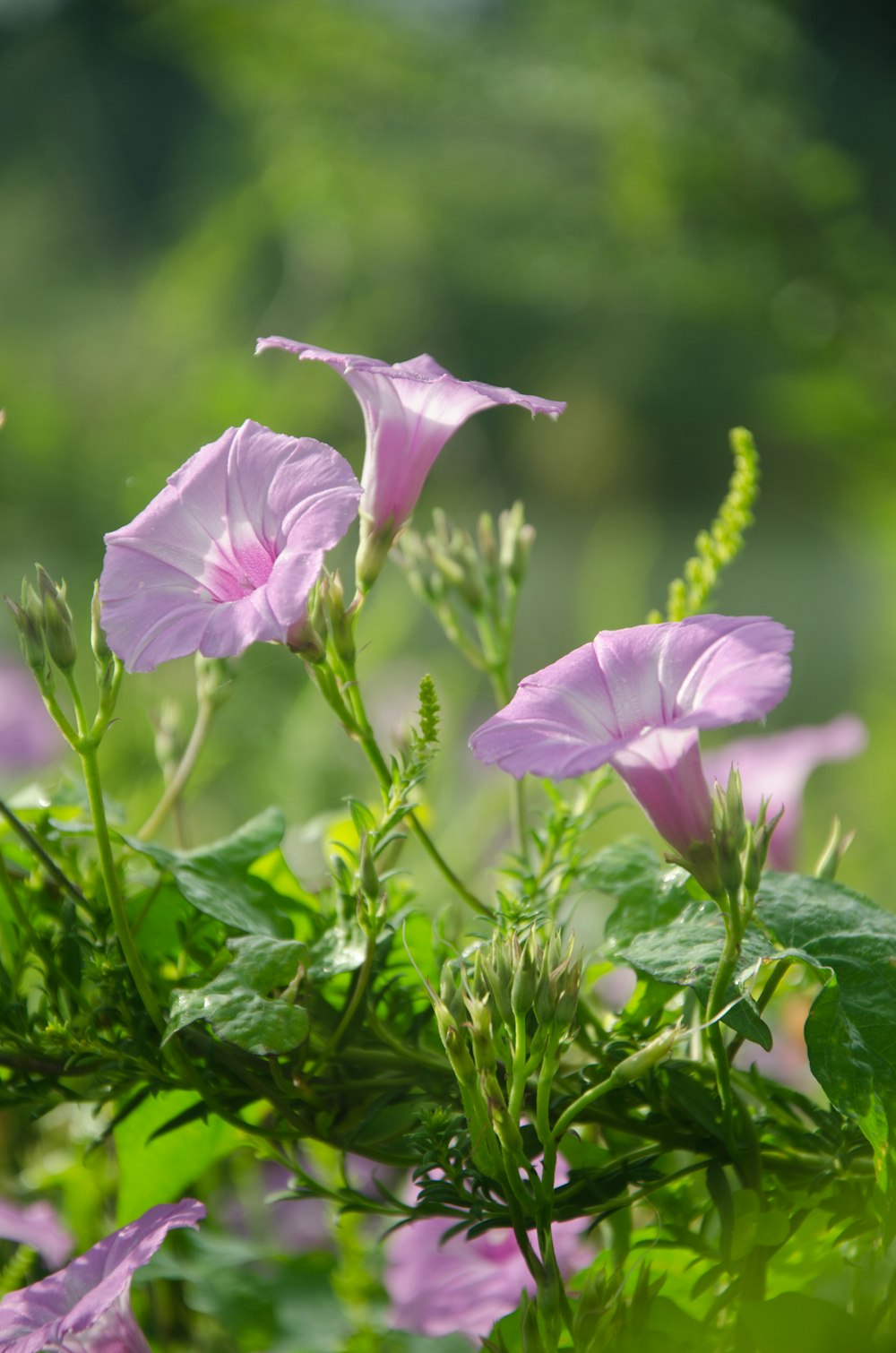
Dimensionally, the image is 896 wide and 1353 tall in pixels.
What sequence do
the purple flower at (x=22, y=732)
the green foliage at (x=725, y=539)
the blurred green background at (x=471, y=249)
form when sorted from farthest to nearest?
1. the blurred green background at (x=471, y=249)
2. the purple flower at (x=22, y=732)
3. the green foliage at (x=725, y=539)

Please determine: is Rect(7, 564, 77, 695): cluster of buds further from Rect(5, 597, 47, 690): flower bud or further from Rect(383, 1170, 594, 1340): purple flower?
Rect(383, 1170, 594, 1340): purple flower

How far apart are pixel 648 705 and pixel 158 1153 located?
150 mm

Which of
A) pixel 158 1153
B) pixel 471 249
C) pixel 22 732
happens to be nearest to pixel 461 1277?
pixel 158 1153

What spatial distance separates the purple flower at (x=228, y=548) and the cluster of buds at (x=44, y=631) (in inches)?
0.8

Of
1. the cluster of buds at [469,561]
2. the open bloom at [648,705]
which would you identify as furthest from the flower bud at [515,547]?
the open bloom at [648,705]

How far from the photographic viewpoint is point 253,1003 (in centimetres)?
21

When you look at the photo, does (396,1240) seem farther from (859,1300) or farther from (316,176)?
(316,176)

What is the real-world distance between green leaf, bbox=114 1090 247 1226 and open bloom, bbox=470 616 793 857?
122 millimetres

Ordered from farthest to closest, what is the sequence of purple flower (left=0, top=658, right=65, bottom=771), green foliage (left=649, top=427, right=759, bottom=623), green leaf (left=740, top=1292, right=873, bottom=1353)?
purple flower (left=0, top=658, right=65, bottom=771), green foliage (left=649, top=427, right=759, bottom=623), green leaf (left=740, top=1292, right=873, bottom=1353)

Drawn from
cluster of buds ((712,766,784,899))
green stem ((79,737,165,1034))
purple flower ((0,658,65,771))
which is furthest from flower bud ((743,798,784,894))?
purple flower ((0,658,65,771))

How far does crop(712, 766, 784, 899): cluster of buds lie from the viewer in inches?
7.7

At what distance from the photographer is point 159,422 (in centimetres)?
136

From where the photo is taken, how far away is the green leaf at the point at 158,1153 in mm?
263

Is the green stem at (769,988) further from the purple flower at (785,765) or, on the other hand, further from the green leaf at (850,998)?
the purple flower at (785,765)
